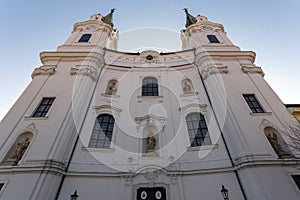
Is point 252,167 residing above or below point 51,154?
below

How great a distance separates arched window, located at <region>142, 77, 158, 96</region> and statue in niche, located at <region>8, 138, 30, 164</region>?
28.2 ft

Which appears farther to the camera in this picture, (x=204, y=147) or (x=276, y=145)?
(x=204, y=147)

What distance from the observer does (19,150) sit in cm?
983

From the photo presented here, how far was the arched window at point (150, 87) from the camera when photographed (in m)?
15.3

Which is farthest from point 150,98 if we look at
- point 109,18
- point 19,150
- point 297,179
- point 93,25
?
point 109,18

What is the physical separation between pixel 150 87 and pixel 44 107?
8.13 m

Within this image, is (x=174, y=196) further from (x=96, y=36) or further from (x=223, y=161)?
(x=96, y=36)

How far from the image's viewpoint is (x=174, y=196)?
30.2ft

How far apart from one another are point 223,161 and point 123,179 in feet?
18.3

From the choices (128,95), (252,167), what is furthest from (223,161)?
(128,95)

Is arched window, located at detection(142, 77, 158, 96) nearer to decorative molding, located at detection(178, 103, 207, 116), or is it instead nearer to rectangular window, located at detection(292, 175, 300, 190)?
decorative molding, located at detection(178, 103, 207, 116)

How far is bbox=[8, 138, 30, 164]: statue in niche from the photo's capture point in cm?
950

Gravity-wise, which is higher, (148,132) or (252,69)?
(252,69)

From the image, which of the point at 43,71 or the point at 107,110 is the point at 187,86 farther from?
the point at 43,71
